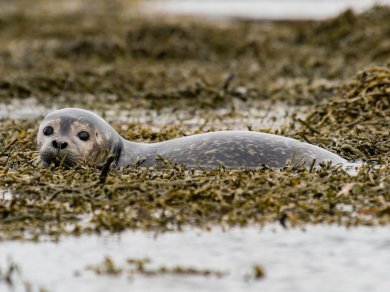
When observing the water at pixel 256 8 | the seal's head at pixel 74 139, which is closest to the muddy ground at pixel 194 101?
the seal's head at pixel 74 139

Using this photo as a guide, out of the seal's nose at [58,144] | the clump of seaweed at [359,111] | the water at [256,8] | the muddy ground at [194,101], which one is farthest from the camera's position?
the water at [256,8]

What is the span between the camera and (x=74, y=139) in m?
9.02

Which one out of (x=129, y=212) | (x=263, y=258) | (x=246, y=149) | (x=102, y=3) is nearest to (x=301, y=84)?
(x=246, y=149)

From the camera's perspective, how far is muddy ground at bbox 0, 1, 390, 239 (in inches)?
298

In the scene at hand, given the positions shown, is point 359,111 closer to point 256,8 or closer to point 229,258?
point 229,258

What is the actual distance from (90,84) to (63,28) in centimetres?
855

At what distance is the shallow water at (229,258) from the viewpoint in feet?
19.4

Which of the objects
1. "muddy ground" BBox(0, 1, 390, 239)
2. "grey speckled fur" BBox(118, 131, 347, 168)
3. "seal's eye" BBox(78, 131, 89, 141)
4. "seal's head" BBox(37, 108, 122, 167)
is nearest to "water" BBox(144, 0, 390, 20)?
"muddy ground" BBox(0, 1, 390, 239)

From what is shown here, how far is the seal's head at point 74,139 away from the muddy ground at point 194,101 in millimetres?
173

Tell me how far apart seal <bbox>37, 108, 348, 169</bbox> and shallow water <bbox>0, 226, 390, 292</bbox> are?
1.89 meters

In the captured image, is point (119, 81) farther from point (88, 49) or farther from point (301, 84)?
point (88, 49)

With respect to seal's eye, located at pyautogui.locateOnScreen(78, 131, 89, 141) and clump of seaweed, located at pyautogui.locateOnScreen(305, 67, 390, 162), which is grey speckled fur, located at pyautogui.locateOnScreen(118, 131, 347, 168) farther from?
clump of seaweed, located at pyautogui.locateOnScreen(305, 67, 390, 162)

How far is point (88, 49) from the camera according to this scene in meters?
20.2

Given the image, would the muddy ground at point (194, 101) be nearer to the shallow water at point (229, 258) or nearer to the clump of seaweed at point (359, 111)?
the clump of seaweed at point (359, 111)
